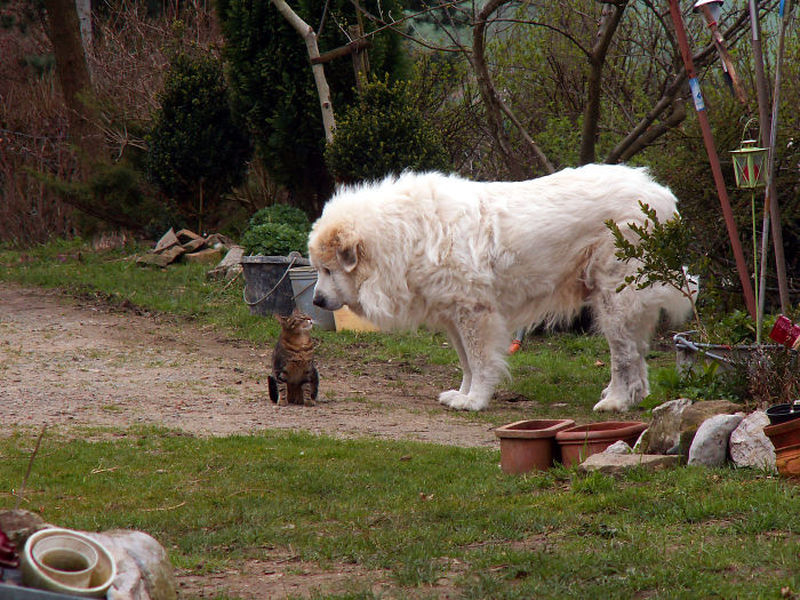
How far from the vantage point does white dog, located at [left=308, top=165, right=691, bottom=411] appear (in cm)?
764

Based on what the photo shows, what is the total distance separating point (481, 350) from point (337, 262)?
4.55 ft

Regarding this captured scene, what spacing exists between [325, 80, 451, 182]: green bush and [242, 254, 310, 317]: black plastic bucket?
4.87ft

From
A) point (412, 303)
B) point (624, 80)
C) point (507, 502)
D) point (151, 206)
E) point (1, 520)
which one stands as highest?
point (624, 80)

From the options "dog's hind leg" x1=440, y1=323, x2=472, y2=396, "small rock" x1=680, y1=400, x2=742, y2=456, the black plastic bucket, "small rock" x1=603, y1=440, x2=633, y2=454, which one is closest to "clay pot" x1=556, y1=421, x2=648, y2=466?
"small rock" x1=603, y1=440, x2=633, y2=454

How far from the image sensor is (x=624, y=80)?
42.9ft

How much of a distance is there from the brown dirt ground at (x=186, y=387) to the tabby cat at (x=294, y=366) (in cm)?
14

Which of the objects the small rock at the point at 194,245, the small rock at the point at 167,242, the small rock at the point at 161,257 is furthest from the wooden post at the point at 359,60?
the small rock at the point at 167,242

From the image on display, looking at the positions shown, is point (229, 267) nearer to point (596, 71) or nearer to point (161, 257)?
point (161, 257)

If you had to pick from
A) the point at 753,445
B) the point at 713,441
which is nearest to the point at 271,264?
the point at 713,441

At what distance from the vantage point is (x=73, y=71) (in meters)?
17.4

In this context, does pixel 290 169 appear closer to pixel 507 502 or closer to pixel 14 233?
pixel 14 233

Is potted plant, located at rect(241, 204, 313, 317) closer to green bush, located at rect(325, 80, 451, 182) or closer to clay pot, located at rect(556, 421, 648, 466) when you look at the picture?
green bush, located at rect(325, 80, 451, 182)

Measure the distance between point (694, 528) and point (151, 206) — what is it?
13.4 metres

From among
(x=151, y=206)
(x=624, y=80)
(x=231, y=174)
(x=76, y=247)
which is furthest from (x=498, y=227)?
(x=76, y=247)
